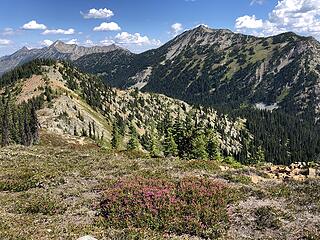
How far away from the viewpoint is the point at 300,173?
117 ft

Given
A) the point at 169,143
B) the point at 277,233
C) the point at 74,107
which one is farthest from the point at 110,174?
the point at 74,107

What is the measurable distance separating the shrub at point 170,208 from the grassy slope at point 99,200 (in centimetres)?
86

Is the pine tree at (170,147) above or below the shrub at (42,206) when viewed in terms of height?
below

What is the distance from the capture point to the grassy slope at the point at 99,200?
19219mm

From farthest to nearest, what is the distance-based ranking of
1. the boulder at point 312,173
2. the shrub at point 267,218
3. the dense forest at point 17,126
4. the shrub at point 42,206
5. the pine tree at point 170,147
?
the dense forest at point 17,126, the pine tree at point 170,147, the boulder at point 312,173, the shrub at point 42,206, the shrub at point 267,218

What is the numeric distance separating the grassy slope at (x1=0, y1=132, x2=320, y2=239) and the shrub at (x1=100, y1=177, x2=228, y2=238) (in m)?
0.86

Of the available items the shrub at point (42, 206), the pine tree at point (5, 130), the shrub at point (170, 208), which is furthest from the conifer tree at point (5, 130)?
the shrub at point (170, 208)

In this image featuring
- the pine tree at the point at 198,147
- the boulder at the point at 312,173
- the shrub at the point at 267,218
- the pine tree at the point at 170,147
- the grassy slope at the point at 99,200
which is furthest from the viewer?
the pine tree at the point at 170,147

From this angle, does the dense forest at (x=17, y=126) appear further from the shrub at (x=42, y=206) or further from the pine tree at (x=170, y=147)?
the shrub at (x=42, y=206)

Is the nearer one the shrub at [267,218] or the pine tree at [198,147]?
the shrub at [267,218]

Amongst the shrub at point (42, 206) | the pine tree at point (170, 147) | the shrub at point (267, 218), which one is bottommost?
the pine tree at point (170, 147)

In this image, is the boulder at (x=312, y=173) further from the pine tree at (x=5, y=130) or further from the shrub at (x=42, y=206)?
the pine tree at (x=5, y=130)

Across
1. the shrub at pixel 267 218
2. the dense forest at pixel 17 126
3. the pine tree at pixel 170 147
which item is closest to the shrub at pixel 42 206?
the shrub at pixel 267 218

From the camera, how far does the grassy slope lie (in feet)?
63.1
